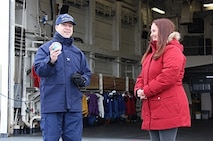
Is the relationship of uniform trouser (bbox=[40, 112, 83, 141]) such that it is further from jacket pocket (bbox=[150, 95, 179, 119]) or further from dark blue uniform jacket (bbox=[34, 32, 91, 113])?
jacket pocket (bbox=[150, 95, 179, 119])

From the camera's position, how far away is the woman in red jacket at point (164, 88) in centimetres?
378

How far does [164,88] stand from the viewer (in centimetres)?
379

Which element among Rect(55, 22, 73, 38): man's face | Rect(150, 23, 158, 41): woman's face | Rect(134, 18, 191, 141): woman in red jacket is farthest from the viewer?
Rect(55, 22, 73, 38): man's face

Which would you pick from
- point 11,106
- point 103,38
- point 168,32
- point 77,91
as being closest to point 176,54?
point 168,32

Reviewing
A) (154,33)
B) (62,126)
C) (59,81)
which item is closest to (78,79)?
(59,81)

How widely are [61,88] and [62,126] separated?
0.36m

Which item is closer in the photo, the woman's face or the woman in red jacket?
the woman in red jacket

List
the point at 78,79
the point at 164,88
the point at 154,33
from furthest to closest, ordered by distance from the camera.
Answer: the point at 78,79 < the point at 154,33 < the point at 164,88

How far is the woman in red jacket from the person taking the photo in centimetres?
378

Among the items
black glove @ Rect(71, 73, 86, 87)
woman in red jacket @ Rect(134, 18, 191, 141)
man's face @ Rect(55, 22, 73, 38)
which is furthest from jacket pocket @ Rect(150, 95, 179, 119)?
man's face @ Rect(55, 22, 73, 38)

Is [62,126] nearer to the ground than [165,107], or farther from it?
nearer to the ground

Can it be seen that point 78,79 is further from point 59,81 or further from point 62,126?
point 62,126

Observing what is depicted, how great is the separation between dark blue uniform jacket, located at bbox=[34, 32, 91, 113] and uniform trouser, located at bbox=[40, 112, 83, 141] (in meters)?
0.06

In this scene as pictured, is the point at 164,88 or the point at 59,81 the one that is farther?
the point at 59,81
